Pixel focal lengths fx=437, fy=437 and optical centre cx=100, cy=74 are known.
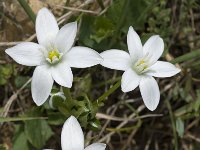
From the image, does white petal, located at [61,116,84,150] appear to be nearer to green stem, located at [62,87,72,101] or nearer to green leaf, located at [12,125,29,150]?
green stem, located at [62,87,72,101]

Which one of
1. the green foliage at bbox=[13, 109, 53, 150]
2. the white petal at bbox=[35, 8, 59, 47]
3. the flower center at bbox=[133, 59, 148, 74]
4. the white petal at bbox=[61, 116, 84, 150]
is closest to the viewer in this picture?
the white petal at bbox=[61, 116, 84, 150]

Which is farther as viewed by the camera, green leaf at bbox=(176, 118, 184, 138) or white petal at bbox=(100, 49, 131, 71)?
green leaf at bbox=(176, 118, 184, 138)

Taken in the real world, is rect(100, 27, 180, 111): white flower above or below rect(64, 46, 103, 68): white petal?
→ below

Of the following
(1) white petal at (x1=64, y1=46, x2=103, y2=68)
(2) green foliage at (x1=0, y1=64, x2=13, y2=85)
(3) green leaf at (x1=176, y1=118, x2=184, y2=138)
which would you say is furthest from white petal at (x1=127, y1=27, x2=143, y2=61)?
(2) green foliage at (x1=0, y1=64, x2=13, y2=85)

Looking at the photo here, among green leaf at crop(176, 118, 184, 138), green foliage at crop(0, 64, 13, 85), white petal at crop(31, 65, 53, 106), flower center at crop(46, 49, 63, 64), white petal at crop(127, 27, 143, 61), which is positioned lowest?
green leaf at crop(176, 118, 184, 138)

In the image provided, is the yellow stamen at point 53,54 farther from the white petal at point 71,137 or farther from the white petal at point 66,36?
the white petal at point 71,137
